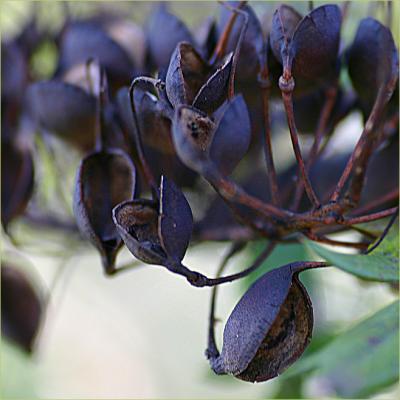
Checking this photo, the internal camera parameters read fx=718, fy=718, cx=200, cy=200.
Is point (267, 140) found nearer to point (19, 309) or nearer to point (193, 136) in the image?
point (193, 136)

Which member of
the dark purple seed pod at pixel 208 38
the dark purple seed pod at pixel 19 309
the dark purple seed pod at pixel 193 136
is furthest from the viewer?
the dark purple seed pod at pixel 19 309

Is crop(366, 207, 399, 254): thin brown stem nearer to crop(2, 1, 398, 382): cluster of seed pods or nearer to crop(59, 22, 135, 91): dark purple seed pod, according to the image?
crop(2, 1, 398, 382): cluster of seed pods

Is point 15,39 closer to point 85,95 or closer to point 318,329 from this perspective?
point 85,95

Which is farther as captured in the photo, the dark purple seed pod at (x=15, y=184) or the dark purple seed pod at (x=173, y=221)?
the dark purple seed pod at (x=15, y=184)

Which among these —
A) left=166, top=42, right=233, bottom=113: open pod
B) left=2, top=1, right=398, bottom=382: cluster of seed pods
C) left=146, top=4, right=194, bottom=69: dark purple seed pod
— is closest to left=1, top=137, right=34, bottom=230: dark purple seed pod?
left=2, top=1, right=398, bottom=382: cluster of seed pods

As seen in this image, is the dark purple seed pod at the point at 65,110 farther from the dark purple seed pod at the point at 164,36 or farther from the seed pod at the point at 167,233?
the seed pod at the point at 167,233

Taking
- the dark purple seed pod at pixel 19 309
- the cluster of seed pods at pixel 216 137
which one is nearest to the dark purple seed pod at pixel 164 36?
the cluster of seed pods at pixel 216 137

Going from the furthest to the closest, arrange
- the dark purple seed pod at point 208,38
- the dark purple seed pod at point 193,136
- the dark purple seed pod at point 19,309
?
the dark purple seed pod at point 19,309 < the dark purple seed pod at point 208,38 < the dark purple seed pod at point 193,136

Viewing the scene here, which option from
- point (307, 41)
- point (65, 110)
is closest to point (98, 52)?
point (65, 110)

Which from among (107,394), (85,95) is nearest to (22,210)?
(85,95)

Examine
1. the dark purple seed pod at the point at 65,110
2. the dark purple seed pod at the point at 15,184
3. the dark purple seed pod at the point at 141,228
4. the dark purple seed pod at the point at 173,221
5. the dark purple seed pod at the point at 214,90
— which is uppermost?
the dark purple seed pod at the point at 214,90
